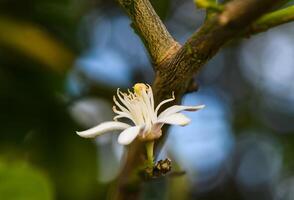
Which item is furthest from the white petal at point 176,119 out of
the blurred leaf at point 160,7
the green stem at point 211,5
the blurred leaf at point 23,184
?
the blurred leaf at point 160,7

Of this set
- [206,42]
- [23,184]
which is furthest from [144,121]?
[23,184]

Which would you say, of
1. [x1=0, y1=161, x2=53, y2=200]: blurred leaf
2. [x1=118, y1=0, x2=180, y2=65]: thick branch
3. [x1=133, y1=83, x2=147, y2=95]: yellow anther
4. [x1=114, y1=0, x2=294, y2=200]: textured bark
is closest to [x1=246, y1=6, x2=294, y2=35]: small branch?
[x1=114, y1=0, x2=294, y2=200]: textured bark

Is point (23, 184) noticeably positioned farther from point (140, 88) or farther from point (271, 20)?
point (271, 20)

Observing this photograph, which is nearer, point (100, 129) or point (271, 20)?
point (271, 20)

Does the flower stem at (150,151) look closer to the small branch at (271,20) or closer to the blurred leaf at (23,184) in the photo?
the small branch at (271,20)

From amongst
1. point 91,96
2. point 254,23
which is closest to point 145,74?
point 91,96
